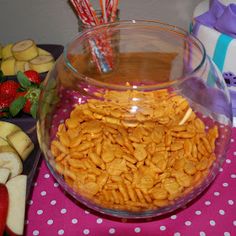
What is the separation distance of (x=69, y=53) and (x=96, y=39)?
9cm

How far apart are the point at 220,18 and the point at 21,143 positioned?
1.59 ft

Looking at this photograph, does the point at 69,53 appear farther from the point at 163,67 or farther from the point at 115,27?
the point at 163,67

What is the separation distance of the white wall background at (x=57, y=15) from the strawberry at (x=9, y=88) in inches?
23.1

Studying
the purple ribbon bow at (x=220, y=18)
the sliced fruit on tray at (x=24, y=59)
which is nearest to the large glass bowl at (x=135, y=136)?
the purple ribbon bow at (x=220, y=18)

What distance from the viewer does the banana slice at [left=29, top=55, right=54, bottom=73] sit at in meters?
0.99

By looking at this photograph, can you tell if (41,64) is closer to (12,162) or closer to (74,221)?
(12,162)

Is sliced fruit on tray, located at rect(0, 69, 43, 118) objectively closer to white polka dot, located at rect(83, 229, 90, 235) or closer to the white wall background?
white polka dot, located at rect(83, 229, 90, 235)

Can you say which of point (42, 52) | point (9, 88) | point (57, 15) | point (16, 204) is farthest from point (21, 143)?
point (57, 15)

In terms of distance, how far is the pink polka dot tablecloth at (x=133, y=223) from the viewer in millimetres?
517

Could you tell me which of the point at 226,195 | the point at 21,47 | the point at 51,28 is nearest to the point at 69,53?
the point at 226,195


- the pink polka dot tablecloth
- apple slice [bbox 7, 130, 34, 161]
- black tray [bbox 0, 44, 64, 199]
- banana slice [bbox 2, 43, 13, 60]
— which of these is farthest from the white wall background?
the pink polka dot tablecloth

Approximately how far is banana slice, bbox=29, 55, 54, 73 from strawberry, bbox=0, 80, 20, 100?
13 centimetres

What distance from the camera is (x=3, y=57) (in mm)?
1125

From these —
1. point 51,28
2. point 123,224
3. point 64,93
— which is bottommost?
point 51,28
